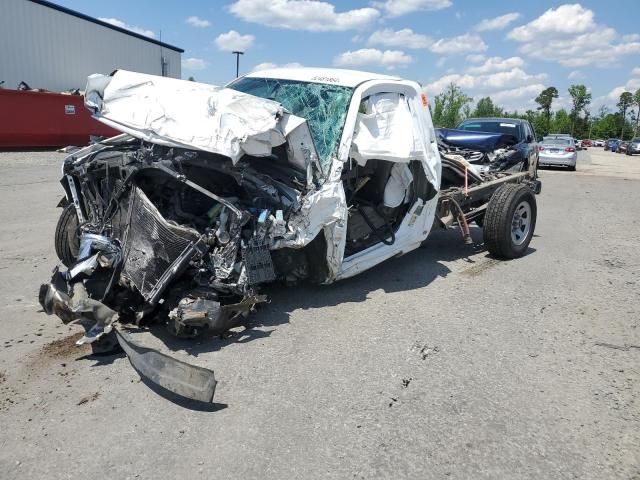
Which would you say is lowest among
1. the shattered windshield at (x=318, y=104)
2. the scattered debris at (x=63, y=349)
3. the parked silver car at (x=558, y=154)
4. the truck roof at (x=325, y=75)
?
the scattered debris at (x=63, y=349)

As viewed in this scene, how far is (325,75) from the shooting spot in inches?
208

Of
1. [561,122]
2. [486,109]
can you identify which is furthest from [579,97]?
[486,109]

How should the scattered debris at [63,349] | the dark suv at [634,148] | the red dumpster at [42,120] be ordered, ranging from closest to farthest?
1. the scattered debris at [63,349]
2. the red dumpster at [42,120]
3. the dark suv at [634,148]

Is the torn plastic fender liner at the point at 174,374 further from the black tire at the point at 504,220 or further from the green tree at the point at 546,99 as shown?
the green tree at the point at 546,99

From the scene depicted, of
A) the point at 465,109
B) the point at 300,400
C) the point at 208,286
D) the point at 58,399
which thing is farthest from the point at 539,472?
the point at 465,109

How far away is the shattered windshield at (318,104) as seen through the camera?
4.62 m

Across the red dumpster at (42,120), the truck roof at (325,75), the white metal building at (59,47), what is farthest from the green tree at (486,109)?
the truck roof at (325,75)

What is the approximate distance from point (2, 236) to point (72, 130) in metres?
14.4

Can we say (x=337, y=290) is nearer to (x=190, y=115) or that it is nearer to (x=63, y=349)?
(x=190, y=115)

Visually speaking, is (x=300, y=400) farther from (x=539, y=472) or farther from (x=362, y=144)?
(x=362, y=144)

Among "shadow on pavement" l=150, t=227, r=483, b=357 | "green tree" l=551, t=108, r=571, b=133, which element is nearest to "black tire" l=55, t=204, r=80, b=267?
"shadow on pavement" l=150, t=227, r=483, b=357

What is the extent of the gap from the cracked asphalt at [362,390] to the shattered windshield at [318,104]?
1.42m

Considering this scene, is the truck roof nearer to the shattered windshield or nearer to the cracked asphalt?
the shattered windshield

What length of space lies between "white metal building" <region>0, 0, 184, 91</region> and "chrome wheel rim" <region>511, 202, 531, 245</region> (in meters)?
23.8
